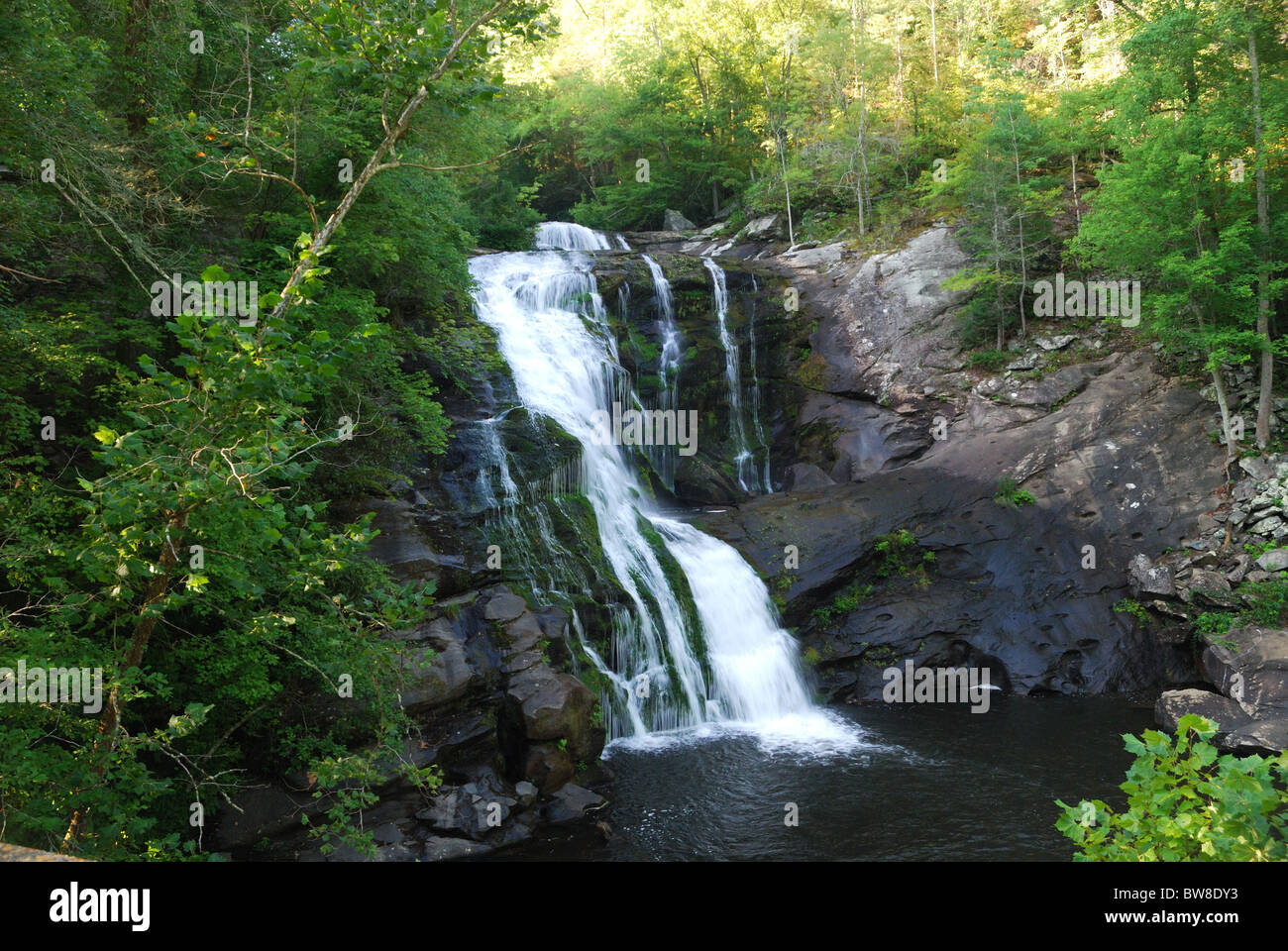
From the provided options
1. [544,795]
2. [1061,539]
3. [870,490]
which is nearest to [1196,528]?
[1061,539]

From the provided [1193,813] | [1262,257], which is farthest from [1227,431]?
[1193,813]

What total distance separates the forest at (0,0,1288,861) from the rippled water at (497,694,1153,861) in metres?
3.29

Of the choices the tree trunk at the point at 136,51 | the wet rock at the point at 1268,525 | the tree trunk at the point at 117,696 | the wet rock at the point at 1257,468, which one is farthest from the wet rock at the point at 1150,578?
the tree trunk at the point at 136,51

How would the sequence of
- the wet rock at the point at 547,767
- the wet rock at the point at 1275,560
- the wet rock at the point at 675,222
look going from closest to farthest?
1. the wet rock at the point at 547,767
2. the wet rock at the point at 1275,560
3. the wet rock at the point at 675,222

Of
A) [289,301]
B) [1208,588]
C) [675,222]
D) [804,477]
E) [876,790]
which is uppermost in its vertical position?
[675,222]

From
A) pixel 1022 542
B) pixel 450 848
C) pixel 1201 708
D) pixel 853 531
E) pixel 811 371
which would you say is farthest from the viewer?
pixel 811 371

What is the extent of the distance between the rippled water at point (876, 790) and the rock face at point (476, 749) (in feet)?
2.15

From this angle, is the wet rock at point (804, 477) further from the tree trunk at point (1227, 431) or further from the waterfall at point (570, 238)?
the waterfall at point (570, 238)

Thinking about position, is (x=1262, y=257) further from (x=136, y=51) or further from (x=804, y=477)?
(x=136, y=51)

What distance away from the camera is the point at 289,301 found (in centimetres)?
550

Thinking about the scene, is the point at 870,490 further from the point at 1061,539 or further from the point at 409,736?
the point at 409,736

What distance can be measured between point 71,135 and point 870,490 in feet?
48.1

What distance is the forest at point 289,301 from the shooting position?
212 inches

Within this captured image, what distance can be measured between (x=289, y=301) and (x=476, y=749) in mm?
6588
